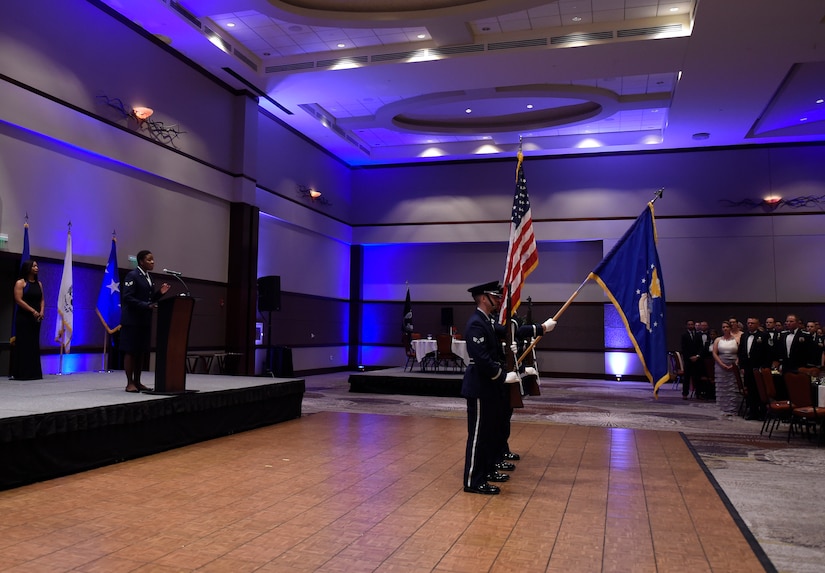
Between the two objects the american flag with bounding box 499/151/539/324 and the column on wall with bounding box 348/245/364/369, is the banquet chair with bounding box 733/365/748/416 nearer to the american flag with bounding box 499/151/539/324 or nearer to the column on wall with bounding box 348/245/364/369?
the american flag with bounding box 499/151/539/324

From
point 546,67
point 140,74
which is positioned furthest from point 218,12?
point 546,67

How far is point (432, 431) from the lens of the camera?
7402mm

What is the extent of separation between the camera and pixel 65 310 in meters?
8.24

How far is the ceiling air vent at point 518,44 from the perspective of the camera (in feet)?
35.0

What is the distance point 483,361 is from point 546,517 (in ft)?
3.72

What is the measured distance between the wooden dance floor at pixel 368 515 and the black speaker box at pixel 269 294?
6.55 m

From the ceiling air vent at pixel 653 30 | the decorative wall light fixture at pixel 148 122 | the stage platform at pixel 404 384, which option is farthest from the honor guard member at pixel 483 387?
the decorative wall light fixture at pixel 148 122

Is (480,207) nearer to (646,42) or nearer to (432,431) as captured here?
(646,42)

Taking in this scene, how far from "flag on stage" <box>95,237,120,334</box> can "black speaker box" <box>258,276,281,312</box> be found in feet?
12.6

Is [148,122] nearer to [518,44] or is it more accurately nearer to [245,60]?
[245,60]

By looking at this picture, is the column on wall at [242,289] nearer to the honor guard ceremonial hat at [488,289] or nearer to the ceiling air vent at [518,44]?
the ceiling air vent at [518,44]

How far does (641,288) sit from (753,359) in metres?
4.14

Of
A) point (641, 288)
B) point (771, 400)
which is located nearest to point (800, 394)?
point (771, 400)

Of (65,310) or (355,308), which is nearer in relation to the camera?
(65,310)
